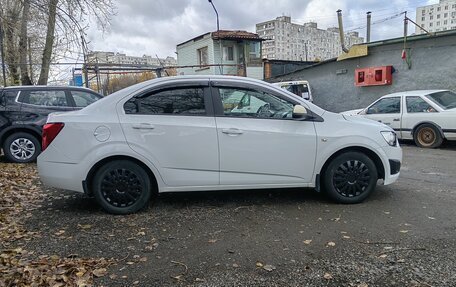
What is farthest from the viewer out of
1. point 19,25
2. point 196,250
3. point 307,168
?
point 19,25

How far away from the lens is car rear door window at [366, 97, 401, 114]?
10.3 m

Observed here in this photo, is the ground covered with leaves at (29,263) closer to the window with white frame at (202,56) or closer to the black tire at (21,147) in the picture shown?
the black tire at (21,147)

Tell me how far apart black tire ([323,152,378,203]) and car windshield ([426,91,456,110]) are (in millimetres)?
6088

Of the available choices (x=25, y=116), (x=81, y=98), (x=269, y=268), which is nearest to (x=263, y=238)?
(x=269, y=268)

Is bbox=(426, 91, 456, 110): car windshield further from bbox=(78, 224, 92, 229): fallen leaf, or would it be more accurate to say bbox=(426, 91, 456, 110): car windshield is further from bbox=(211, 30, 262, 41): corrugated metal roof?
bbox=(211, 30, 262, 41): corrugated metal roof

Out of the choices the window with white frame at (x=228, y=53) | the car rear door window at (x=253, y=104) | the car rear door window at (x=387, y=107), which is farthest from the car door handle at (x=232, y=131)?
the window with white frame at (x=228, y=53)

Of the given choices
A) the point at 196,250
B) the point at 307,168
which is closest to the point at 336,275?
the point at 196,250

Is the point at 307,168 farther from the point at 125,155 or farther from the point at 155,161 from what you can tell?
the point at 125,155

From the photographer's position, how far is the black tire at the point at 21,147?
806 cm

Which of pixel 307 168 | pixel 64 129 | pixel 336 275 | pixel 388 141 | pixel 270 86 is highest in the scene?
pixel 270 86

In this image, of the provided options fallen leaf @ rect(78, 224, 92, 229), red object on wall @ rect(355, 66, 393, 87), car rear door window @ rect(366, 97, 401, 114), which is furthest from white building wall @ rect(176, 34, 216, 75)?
fallen leaf @ rect(78, 224, 92, 229)

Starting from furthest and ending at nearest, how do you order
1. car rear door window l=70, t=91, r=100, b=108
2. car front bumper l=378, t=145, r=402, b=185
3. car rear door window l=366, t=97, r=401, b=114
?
car rear door window l=366, t=97, r=401, b=114 → car rear door window l=70, t=91, r=100, b=108 → car front bumper l=378, t=145, r=402, b=185

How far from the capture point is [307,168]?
4.61 metres

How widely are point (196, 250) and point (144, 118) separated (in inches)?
69.7
